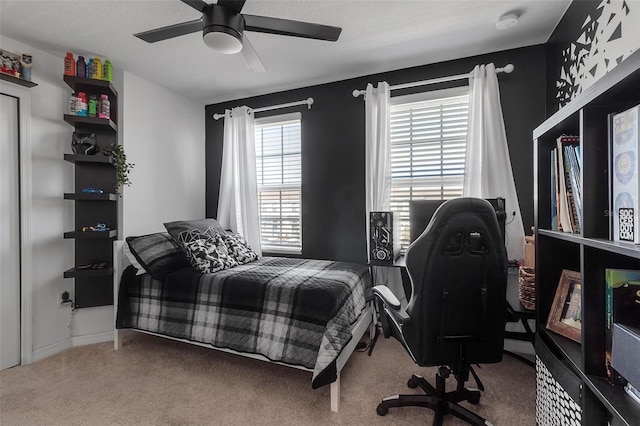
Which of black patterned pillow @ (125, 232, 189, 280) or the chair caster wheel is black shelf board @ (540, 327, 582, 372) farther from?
black patterned pillow @ (125, 232, 189, 280)

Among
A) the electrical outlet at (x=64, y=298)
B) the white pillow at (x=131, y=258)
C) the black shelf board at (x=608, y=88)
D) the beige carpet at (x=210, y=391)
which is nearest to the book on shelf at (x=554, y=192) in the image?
the black shelf board at (x=608, y=88)

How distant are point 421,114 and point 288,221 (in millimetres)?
1826

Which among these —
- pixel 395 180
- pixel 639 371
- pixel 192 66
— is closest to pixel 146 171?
pixel 192 66

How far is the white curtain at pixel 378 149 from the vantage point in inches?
104

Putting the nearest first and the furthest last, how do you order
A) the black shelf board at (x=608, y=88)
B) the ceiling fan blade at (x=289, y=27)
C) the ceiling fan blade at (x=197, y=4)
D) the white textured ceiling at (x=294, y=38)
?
1. the black shelf board at (x=608, y=88)
2. the ceiling fan blade at (x=197, y=4)
3. the ceiling fan blade at (x=289, y=27)
4. the white textured ceiling at (x=294, y=38)

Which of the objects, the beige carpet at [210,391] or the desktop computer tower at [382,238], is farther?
the desktop computer tower at [382,238]

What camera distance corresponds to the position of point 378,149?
105 inches

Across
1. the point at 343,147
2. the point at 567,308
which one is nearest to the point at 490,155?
the point at 343,147

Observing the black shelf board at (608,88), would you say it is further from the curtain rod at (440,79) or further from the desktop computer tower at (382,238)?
the curtain rod at (440,79)

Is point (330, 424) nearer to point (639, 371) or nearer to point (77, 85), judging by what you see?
point (639, 371)

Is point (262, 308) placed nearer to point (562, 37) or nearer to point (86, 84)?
point (86, 84)

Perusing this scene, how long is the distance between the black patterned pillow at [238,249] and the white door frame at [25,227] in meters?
1.49

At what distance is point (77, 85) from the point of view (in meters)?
2.39

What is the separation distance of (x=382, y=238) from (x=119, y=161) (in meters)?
2.47
